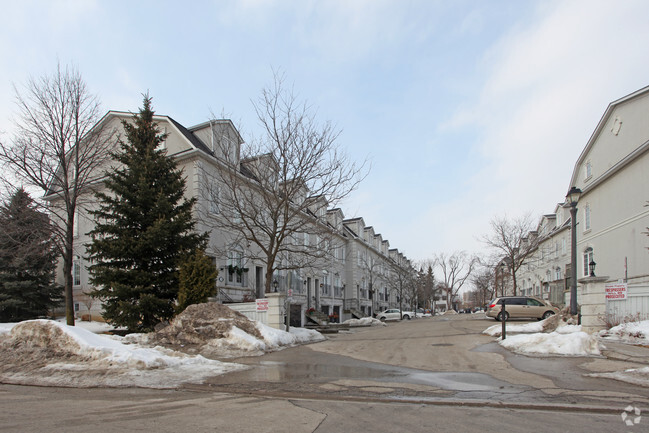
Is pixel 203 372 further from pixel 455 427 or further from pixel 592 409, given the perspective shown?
pixel 592 409

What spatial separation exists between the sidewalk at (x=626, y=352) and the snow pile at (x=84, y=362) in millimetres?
8386

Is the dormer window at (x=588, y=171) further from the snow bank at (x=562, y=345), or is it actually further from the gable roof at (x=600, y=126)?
the snow bank at (x=562, y=345)

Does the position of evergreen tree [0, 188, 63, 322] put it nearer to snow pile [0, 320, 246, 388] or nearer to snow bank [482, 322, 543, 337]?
snow pile [0, 320, 246, 388]

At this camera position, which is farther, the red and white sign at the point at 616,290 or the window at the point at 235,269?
the window at the point at 235,269

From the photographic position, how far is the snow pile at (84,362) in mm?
7875

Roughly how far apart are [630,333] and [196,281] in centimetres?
1374

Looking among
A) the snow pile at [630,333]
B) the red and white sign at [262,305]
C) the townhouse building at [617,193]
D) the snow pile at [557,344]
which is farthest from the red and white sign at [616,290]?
the red and white sign at [262,305]

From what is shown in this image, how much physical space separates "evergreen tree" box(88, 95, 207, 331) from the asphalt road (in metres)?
8.18

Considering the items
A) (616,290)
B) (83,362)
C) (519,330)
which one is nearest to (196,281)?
(83,362)

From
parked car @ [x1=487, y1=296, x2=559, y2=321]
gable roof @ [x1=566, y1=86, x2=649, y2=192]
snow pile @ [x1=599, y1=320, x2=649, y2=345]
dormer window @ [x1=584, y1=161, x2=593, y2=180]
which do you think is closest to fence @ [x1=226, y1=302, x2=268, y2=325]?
snow pile @ [x1=599, y1=320, x2=649, y2=345]

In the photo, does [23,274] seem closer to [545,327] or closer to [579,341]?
[545,327]

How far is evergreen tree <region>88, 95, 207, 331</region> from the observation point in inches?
614

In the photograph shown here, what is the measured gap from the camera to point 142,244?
15836 mm

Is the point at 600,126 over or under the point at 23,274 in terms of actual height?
over
